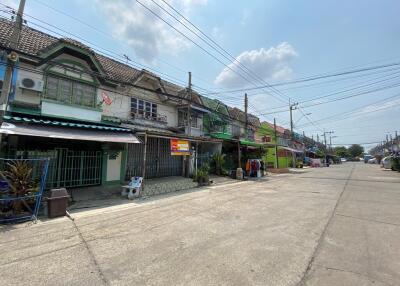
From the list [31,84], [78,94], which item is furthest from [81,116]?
[31,84]

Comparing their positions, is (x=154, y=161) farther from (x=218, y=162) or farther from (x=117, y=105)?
(x=218, y=162)

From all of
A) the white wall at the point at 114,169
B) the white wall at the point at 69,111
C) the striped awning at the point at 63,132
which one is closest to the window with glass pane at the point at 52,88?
the white wall at the point at 69,111

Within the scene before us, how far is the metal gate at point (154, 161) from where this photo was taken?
1400 centimetres

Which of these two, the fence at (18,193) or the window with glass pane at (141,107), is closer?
the fence at (18,193)

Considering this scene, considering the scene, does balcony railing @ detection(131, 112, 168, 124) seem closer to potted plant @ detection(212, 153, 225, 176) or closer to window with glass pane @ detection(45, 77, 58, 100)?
window with glass pane @ detection(45, 77, 58, 100)

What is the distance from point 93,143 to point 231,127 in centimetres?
1832

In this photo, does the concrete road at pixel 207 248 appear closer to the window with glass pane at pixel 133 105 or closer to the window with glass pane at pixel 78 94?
the window with glass pane at pixel 78 94

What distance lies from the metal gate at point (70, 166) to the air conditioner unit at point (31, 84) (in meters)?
2.90

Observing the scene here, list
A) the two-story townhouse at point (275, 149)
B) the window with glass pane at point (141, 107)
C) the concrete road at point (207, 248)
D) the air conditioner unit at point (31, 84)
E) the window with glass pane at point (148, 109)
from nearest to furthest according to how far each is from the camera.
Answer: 1. the concrete road at point (207, 248)
2. the air conditioner unit at point (31, 84)
3. the window with glass pane at point (141, 107)
4. the window with glass pane at point (148, 109)
5. the two-story townhouse at point (275, 149)

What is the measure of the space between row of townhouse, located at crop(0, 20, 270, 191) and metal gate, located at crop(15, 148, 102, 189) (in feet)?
0.13

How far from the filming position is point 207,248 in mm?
4875

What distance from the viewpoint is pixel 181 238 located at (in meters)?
5.50

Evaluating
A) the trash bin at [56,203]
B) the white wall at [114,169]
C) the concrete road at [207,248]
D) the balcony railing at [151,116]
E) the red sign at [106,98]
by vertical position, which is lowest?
the concrete road at [207,248]

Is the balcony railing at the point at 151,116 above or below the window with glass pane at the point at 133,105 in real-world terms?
below
